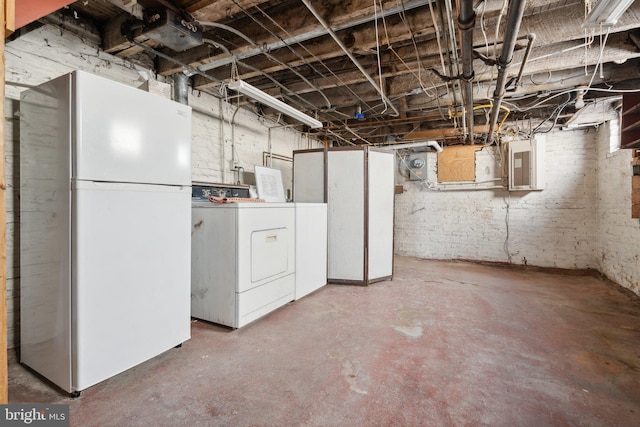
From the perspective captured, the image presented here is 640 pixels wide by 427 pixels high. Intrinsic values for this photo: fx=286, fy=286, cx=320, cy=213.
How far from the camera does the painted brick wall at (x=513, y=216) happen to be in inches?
183

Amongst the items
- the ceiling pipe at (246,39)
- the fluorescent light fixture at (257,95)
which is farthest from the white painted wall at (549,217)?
the fluorescent light fixture at (257,95)

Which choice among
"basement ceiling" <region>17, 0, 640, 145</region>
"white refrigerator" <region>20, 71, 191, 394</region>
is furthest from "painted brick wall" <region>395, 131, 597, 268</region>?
"white refrigerator" <region>20, 71, 191, 394</region>

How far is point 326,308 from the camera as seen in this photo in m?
2.98

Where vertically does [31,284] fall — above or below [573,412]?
above

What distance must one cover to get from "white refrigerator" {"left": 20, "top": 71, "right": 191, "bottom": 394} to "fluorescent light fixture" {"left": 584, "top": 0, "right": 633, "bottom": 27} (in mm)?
2483

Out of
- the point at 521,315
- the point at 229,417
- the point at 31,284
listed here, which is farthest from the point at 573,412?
the point at 31,284

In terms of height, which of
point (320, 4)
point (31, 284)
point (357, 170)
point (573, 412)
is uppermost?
point (320, 4)

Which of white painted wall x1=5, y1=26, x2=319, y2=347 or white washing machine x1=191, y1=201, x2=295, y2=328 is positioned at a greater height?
white painted wall x1=5, y1=26, x2=319, y2=347

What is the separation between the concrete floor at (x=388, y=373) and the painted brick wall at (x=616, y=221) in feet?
2.84

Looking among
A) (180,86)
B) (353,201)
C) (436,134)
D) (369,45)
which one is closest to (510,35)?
(369,45)

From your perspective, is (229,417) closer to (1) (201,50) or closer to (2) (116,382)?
(2) (116,382)

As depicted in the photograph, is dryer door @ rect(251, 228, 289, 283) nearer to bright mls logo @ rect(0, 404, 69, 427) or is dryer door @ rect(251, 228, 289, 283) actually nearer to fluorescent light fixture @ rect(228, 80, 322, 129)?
fluorescent light fixture @ rect(228, 80, 322, 129)

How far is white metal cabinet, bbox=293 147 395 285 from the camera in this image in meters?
3.74

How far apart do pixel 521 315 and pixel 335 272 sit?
2.07 m
